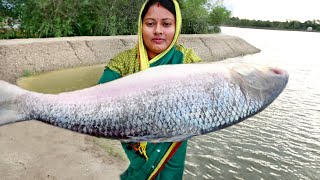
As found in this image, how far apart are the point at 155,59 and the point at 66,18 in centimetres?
1258

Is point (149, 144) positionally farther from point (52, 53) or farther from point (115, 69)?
point (52, 53)

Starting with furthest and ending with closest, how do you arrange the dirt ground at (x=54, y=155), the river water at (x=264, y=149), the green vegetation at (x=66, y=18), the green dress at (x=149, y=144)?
the green vegetation at (x=66, y=18) < the river water at (x=264, y=149) < the dirt ground at (x=54, y=155) < the green dress at (x=149, y=144)

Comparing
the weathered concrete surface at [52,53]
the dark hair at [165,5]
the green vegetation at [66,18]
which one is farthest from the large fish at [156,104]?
the green vegetation at [66,18]

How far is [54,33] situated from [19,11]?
1.51 meters

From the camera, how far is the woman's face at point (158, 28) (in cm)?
200

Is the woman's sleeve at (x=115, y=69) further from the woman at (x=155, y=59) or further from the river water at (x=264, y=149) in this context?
the river water at (x=264, y=149)

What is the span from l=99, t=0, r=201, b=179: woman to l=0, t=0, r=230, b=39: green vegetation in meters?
8.96

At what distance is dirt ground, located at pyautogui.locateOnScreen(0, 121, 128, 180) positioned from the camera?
3.94 metres

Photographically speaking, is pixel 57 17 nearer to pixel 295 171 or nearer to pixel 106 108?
pixel 295 171

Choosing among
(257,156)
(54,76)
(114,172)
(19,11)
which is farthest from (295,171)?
(19,11)

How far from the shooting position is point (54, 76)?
9.57m

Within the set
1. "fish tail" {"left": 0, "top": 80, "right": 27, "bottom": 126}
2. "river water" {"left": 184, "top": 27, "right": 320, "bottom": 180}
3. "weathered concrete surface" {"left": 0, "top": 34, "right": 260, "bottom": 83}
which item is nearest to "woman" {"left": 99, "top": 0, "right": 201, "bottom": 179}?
"fish tail" {"left": 0, "top": 80, "right": 27, "bottom": 126}

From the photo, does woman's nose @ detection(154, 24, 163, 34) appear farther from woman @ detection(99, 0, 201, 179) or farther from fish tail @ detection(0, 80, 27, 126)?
fish tail @ detection(0, 80, 27, 126)

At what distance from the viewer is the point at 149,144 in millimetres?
2164
